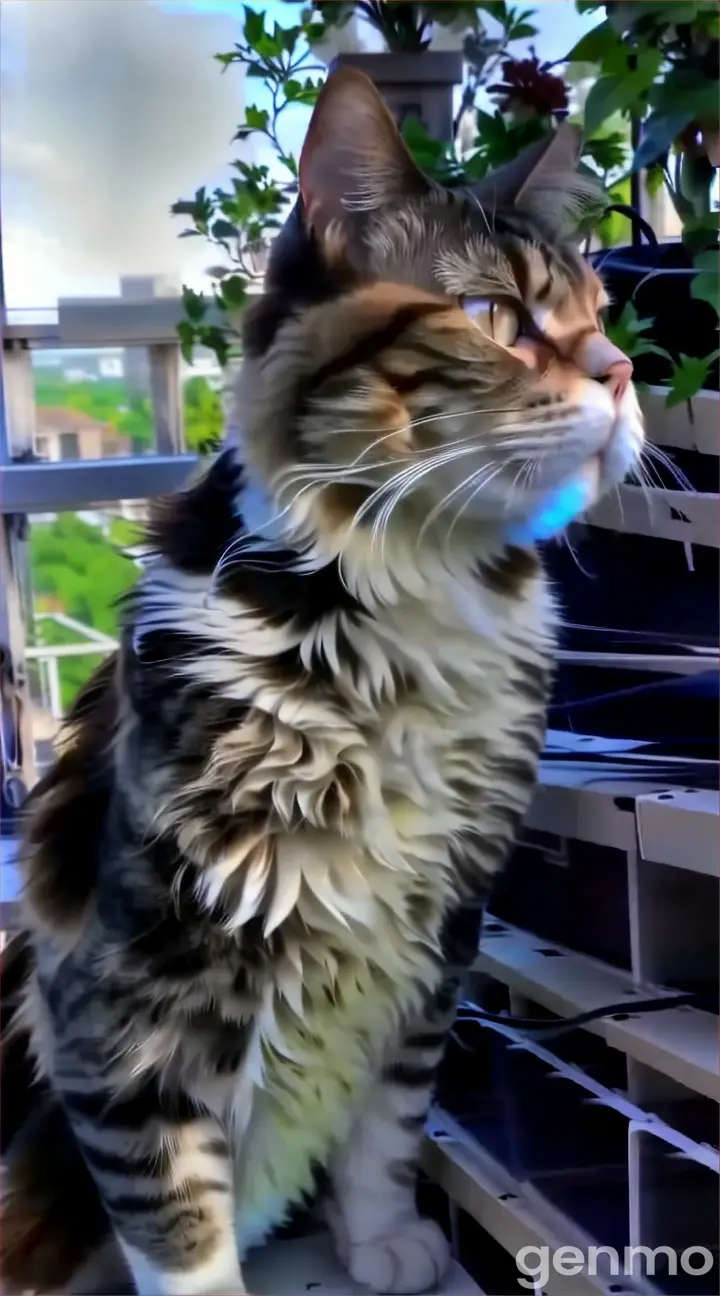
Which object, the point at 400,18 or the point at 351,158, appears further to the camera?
the point at 400,18

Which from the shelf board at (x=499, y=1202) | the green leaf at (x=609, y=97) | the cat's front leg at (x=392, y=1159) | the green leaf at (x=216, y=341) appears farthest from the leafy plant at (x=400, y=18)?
the shelf board at (x=499, y=1202)

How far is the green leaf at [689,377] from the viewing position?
0.80 m

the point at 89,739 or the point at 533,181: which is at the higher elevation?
the point at 533,181

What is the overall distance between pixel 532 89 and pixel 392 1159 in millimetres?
777

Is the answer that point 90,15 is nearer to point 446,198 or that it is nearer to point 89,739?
point 446,198

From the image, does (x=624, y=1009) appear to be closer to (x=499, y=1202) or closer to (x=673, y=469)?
(x=499, y=1202)

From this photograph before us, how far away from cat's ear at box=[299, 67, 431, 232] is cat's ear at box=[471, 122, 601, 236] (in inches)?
2.6

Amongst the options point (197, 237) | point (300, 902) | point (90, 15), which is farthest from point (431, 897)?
point (90, 15)

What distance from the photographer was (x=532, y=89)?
85 cm

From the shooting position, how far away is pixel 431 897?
2.47ft

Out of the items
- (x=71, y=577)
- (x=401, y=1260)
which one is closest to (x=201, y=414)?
(x=71, y=577)

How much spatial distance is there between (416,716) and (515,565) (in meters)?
0.12

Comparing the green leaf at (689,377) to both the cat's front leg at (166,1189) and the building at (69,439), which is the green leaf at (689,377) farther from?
the cat's front leg at (166,1189)

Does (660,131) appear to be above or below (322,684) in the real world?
above
